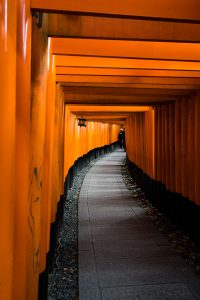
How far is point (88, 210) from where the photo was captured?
11.0 metres

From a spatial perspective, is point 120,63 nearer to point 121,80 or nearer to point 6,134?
point 121,80

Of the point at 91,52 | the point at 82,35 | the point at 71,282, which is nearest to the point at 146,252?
the point at 71,282

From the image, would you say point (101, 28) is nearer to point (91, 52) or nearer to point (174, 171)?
point (91, 52)

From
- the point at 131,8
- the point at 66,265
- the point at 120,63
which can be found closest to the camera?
the point at 131,8

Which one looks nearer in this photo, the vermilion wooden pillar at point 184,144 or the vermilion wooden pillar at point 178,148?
the vermilion wooden pillar at point 184,144

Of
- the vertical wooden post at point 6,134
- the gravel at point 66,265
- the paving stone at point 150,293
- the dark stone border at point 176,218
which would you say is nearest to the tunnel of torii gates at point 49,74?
the vertical wooden post at point 6,134

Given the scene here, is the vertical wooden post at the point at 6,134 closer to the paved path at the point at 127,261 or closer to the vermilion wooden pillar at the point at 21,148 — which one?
the vermilion wooden pillar at the point at 21,148

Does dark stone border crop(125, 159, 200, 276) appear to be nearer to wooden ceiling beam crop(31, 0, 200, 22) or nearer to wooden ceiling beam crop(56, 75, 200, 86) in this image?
wooden ceiling beam crop(56, 75, 200, 86)

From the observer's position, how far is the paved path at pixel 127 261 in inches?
200

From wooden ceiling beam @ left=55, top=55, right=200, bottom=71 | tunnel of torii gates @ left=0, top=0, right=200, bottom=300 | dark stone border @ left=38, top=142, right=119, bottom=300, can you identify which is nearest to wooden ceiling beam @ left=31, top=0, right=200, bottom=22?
tunnel of torii gates @ left=0, top=0, right=200, bottom=300

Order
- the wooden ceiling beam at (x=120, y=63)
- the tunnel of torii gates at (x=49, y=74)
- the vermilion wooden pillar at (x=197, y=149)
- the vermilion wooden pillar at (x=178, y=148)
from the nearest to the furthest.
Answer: the tunnel of torii gates at (x=49, y=74)
the wooden ceiling beam at (x=120, y=63)
the vermilion wooden pillar at (x=197, y=149)
the vermilion wooden pillar at (x=178, y=148)

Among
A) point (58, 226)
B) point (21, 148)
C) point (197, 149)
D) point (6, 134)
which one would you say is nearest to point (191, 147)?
point (197, 149)

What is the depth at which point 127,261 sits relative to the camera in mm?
6336

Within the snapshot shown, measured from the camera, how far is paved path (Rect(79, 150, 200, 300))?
16.7 feet
